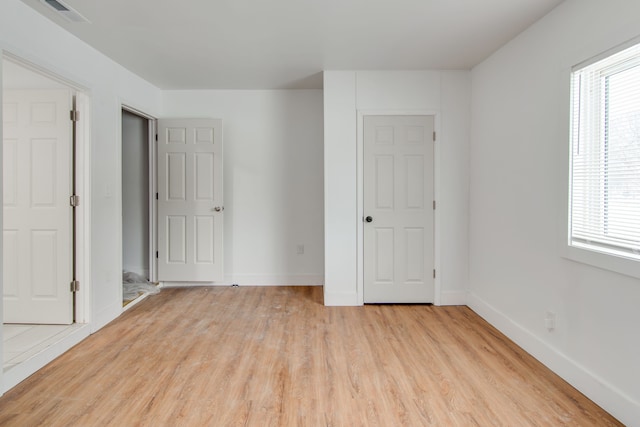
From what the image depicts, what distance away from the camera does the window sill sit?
1.85m

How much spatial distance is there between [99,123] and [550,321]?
4.01 m

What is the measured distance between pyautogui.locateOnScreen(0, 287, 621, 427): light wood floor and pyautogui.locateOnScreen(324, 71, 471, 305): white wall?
1.62 feet

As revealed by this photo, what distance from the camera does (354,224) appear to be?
3830 millimetres

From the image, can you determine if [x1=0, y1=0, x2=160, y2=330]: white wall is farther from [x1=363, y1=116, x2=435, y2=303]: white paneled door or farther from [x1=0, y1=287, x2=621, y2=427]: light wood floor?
[x1=363, y1=116, x2=435, y2=303]: white paneled door

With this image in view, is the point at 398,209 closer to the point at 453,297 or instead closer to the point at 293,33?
the point at 453,297

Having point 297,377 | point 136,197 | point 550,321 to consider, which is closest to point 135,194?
point 136,197

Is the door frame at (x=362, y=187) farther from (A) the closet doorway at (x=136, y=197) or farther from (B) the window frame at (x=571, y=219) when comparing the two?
(A) the closet doorway at (x=136, y=197)

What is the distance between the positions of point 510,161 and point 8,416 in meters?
3.83

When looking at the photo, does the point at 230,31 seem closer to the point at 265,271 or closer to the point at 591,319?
the point at 265,271

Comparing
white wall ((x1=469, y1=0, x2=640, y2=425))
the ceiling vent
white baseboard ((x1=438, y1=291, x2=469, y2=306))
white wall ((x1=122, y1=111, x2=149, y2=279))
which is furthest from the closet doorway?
white wall ((x1=469, y1=0, x2=640, y2=425))

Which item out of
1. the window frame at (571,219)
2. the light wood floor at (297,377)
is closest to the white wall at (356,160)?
the light wood floor at (297,377)

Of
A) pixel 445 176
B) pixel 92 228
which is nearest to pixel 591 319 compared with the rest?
pixel 445 176

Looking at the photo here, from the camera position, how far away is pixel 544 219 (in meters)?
2.57

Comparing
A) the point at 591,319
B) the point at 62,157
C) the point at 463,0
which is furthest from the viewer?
the point at 62,157
